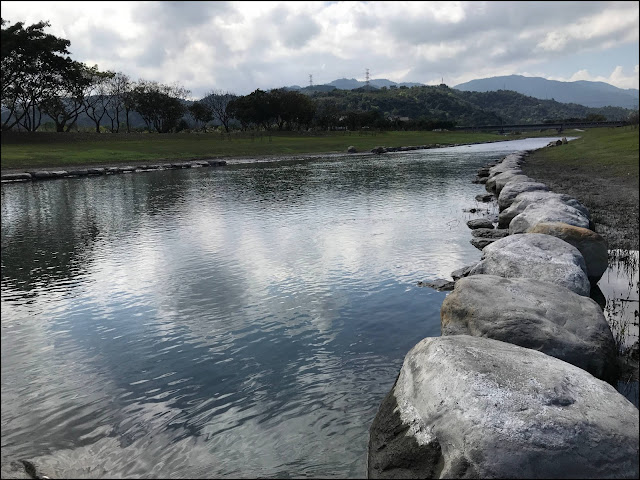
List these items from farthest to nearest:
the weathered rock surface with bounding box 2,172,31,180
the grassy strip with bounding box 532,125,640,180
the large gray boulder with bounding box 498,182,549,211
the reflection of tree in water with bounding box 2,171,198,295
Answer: the weathered rock surface with bounding box 2,172,31,180
the grassy strip with bounding box 532,125,640,180
the large gray boulder with bounding box 498,182,549,211
the reflection of tree in water with bounding box 2,171,198,295

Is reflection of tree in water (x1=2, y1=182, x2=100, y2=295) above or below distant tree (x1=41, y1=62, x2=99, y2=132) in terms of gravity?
below

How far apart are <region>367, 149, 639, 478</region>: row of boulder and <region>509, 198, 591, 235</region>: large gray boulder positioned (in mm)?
7225

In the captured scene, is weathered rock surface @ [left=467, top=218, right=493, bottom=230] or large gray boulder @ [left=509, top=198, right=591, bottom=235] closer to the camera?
large gray boulder @ [left=509, top=198, right=591, bottom=235]

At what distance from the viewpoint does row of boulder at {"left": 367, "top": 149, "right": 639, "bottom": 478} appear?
4805 millimetres

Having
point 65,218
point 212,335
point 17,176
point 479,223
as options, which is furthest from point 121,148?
point 212,335

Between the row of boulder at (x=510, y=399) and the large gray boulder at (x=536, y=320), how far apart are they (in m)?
0.02

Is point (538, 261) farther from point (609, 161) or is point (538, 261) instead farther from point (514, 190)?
point (609, 161)

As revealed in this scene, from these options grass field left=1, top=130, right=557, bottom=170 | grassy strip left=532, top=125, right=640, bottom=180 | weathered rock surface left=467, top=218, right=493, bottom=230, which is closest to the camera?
weathered rock surface left=467, top=218, right=493, bottom=230

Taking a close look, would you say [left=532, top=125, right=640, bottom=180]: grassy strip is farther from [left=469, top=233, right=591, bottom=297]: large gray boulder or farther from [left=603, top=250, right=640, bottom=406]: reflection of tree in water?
[left=469, top=233, right=591, bottom=297]: large gray boulder

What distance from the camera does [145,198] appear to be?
3253 cm

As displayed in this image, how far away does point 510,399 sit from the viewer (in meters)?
5.20

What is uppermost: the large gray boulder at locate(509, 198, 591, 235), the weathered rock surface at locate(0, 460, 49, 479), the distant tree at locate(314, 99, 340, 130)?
the distant tree at locate(314, 99, 340, 130)

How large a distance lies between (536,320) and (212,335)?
252 inches

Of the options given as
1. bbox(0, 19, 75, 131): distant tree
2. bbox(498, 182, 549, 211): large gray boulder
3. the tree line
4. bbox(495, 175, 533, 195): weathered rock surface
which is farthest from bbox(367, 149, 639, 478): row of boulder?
bbox(0, 19, 75, 131): distant tree
